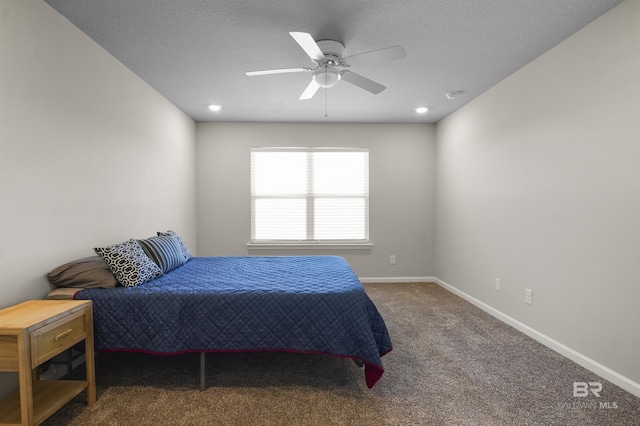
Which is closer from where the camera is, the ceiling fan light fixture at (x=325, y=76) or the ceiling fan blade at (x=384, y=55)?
the ceiling fan blade at (x=384, y=55)

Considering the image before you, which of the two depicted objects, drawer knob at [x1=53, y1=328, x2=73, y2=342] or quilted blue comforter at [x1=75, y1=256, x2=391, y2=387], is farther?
quilted blue comforter at [x1=75, y1=256, x2=391, y2=387]

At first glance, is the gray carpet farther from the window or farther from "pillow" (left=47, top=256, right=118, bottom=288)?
the window

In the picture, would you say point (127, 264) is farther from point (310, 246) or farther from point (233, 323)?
point (310, 246)

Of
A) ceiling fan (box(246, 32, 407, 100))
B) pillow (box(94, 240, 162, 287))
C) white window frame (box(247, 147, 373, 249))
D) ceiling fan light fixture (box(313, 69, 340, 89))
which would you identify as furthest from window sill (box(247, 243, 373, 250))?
ceiling fan light fixture (box(313, 69, 340, 89))

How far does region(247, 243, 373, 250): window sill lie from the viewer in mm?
4785

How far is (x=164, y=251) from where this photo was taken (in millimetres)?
2734

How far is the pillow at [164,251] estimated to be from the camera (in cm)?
263

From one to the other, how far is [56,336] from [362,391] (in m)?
1.77

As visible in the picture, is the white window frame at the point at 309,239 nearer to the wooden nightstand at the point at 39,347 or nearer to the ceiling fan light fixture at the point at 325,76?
the ceiling fan light fixture at the point at 325,76

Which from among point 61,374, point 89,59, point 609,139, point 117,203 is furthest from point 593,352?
point 89,59

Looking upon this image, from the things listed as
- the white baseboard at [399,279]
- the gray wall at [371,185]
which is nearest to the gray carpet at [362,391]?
the white baseboard at [399,279]

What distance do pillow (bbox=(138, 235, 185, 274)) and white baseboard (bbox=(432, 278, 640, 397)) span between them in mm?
3318

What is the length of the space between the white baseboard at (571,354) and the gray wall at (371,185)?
1.49 meters

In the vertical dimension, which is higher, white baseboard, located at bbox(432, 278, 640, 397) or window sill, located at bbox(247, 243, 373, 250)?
window sill, located at bbox(247, 243, 373, 250)
